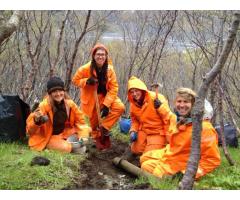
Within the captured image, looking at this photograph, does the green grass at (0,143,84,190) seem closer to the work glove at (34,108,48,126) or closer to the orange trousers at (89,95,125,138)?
the work glove at (34,108,48,126)

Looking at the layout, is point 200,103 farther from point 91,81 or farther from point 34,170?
point 91,81

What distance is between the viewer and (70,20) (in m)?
13.4

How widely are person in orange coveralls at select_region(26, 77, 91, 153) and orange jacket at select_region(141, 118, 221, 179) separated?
5.11ft

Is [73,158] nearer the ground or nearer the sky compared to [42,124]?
nearer the ground

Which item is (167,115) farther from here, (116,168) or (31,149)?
(31,149)

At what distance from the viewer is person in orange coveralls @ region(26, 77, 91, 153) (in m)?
6.20

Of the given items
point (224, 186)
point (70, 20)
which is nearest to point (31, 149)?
point (224, 186)

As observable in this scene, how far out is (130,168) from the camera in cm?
559

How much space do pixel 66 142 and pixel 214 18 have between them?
214 inches

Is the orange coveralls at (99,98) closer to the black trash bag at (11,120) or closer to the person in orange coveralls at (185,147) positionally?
the black trash bag at (11,120)

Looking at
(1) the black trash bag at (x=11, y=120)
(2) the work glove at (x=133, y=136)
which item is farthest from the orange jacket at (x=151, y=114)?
(1) the black trash bag at (x=11, y=120)

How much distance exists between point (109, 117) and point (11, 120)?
5.13ft

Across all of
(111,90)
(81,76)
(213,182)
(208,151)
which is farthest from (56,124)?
(213,182)

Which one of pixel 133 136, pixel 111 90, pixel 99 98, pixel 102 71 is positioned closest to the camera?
pixel 133 136
